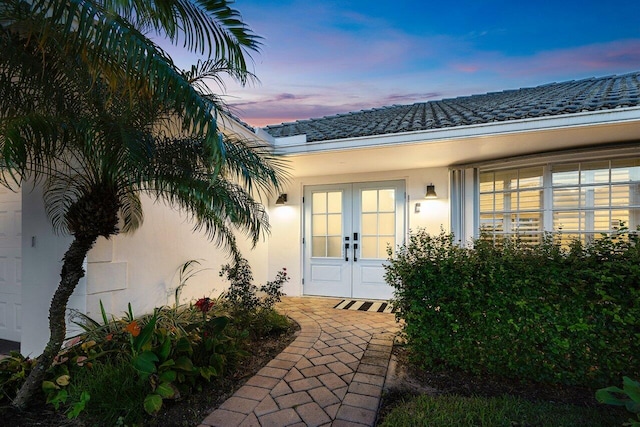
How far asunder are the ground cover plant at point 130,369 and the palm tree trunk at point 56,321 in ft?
0.31

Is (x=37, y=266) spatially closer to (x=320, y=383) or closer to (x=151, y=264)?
(x=151, y=264)

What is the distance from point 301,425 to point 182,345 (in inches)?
48.0

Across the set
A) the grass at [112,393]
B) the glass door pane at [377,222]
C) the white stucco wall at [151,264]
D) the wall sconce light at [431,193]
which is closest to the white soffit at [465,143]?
the wall sconce light at [431,193]

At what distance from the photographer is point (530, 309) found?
9.01ft

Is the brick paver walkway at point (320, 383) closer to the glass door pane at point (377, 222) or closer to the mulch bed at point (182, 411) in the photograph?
the mulch bed at point (182, 411)

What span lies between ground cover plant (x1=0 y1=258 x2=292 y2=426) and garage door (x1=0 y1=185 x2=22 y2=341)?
55.3 inches

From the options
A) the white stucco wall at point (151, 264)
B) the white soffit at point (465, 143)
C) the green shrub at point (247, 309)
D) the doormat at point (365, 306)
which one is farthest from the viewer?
the doormat at point (365, 306)

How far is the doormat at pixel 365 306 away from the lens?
18.3ft

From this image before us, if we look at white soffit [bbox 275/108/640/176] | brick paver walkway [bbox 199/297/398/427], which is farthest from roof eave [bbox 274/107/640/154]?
brick paver walkway [bbox 199/297/398/427]

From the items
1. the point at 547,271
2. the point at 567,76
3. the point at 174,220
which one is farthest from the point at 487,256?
the point at 567,76

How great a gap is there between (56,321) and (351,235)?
480 centimetres

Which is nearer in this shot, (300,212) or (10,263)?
(10,263)

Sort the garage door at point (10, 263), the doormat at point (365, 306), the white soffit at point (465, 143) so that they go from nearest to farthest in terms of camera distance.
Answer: the white soffit at point (465, 143)
the garage door at point (10, 263)
the doormat at point (365, 306)

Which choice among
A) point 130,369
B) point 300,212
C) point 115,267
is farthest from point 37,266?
point 300,212
